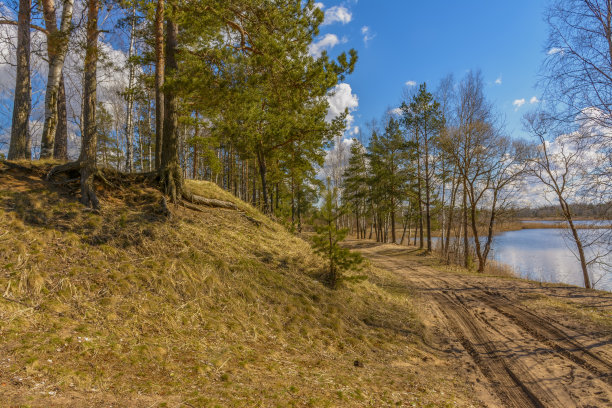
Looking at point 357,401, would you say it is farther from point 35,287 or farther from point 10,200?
point 10,200

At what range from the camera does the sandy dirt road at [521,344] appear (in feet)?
13.1

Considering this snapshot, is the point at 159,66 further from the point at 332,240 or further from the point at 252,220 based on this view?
the point at 332,240

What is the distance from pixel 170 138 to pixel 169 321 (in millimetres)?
4632

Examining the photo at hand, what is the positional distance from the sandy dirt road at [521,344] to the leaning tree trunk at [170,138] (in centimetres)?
685

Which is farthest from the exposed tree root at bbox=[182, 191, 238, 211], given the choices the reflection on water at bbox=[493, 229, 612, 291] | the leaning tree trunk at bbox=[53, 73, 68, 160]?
the reflection on water at bbox=[493, 229, 612, 291]

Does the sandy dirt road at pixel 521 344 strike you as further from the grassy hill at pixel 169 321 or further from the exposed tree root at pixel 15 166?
the exposed tree root at pixel 15 166

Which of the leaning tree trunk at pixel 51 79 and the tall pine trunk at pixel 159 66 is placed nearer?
the tall pine trunk at pixel 159 66

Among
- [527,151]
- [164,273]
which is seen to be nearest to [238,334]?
[164,273]

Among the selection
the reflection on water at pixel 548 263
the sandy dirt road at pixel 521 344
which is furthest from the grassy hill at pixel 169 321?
the reflection on water at pixel 548 263

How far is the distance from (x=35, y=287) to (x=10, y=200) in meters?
2.41

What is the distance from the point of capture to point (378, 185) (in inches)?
972

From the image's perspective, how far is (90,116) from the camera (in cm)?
526

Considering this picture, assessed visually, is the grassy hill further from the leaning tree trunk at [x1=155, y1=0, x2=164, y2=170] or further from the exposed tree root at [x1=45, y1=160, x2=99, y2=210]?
the leaning tree trunk at [x1=155, y1=0, x2=164, y2=170]

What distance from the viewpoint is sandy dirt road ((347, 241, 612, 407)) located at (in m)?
3.98
